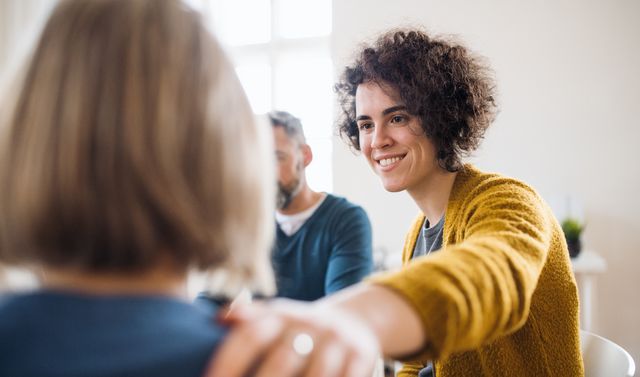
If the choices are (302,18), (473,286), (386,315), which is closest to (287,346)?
(386,315)

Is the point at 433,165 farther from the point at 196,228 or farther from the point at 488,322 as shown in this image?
the point at 196,228

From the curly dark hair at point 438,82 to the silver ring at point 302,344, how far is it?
102 centimetres

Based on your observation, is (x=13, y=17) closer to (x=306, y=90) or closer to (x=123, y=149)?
(x=306, y=90)

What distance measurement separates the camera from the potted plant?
Result: 9.09 ft

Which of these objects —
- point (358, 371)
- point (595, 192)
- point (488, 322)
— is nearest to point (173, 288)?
point (358, 371)

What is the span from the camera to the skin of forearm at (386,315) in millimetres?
492

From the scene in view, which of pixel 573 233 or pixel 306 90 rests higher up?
pixel 306 90

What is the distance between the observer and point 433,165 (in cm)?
142

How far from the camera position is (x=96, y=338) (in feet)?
1.23

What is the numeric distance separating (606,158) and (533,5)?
1.08 m

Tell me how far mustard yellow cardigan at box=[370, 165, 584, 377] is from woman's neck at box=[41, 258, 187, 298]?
224 mm

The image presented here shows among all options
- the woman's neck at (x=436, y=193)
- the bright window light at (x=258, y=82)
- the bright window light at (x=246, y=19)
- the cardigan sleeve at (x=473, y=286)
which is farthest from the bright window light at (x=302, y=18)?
the cardigan sleeve at (x=473, y=286)

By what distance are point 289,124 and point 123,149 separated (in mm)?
1575

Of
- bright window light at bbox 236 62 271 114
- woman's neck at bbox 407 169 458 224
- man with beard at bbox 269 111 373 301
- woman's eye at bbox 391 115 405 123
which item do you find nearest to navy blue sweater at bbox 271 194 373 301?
man with beard at bbox 269 111 373 301
